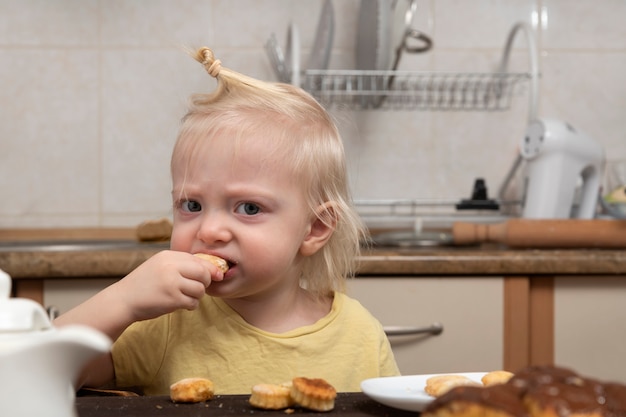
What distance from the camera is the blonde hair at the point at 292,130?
102 centimetres

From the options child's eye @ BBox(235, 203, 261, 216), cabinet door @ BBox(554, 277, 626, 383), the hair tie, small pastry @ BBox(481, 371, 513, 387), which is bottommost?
cabinet door @ BBox(554, 277, 626, 383)

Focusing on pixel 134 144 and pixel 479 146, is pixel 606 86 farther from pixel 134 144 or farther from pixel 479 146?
pixel 134 144

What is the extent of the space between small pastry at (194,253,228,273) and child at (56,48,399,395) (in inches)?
0.6

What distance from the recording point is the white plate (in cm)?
59

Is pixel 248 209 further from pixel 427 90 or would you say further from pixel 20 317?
pixel 427 90

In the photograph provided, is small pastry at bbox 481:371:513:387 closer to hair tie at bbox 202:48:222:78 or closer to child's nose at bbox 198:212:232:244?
child's nose at bbox 198:212:232:244

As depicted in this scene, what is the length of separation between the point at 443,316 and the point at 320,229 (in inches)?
24.7

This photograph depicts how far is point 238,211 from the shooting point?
0.97 m

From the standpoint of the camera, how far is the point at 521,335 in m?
1.69

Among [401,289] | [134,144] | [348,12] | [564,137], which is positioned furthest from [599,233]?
[134,144]

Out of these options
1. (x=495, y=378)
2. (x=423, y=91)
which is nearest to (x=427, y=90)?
(x=423, y=91)

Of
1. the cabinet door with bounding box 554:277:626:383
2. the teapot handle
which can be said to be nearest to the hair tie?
the teapot handle

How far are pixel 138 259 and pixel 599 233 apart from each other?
0.96 metres

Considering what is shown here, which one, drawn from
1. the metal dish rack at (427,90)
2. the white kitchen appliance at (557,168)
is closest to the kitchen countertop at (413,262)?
the white kitchen appliance at (557,168)
